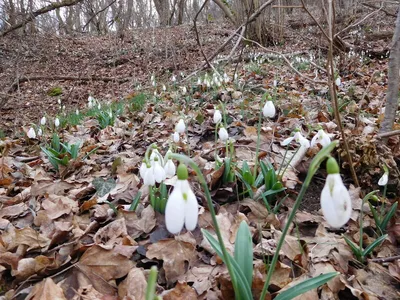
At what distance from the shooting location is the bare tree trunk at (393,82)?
201 centimetres

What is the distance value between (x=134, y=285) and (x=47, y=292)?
0.32 metres

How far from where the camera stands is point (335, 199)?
0.78 meters

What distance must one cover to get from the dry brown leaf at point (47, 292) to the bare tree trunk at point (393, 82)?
2060mm

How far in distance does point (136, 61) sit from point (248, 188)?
953 cm

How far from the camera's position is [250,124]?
3166mm

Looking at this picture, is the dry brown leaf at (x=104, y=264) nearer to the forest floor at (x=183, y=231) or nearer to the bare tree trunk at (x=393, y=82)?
the forest floor at (x=183, y=231)

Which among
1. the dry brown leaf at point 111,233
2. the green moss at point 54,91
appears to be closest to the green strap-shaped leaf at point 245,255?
the dry brown leaf at point 111,233

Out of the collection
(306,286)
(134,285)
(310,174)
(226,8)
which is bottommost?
(134,285)

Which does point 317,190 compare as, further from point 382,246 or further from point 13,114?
point 13,114

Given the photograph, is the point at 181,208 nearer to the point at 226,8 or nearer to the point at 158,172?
the point at 158,172

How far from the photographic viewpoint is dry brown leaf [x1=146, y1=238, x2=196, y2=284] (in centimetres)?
138

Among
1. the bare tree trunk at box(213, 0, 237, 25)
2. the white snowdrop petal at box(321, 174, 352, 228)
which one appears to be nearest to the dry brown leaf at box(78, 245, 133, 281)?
the white snowdrop petal at box(321, 174, 352, 228)

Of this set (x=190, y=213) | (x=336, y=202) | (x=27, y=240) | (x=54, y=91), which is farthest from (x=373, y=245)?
(x=54, y=91)

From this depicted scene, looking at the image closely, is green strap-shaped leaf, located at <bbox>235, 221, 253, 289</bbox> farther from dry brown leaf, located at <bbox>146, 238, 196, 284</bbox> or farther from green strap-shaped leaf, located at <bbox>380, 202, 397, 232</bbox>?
green strap-shaped leaf, located at <bbox>380, 202, 397, 232</bbox>
